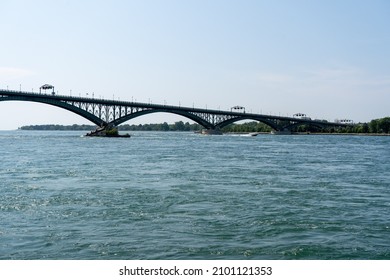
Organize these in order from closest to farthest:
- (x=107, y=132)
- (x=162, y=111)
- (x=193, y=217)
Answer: (x=193, y=217), (x=107, y=132), (x=162, y=111)

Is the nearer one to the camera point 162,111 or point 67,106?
point 67,106

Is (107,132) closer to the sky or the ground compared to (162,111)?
closer to the ground

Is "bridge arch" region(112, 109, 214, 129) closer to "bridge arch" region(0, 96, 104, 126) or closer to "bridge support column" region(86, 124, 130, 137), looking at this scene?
"bridge support column" region(86, 124, 130, 137)

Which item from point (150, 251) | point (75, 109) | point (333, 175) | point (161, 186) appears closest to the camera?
point (150, 251)

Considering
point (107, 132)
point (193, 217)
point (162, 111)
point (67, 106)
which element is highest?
point (162, 111)

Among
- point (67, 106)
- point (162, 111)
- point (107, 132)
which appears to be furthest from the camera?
point (162, 111)

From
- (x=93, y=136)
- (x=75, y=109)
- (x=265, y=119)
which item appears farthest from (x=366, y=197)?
(x=265, y=119)

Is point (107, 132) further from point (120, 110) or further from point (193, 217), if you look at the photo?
point (193, 217)

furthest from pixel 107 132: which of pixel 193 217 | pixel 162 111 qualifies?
pixel 193 217

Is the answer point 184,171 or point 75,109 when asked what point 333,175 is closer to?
point 184,171

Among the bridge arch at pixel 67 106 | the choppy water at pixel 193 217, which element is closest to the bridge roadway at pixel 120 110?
the bridge arch at pixel 67 106

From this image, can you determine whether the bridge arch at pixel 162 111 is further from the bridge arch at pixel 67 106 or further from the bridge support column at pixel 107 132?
the bridge arch at pixel 67 106

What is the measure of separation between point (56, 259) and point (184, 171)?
20766 mm

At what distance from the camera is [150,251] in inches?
486
